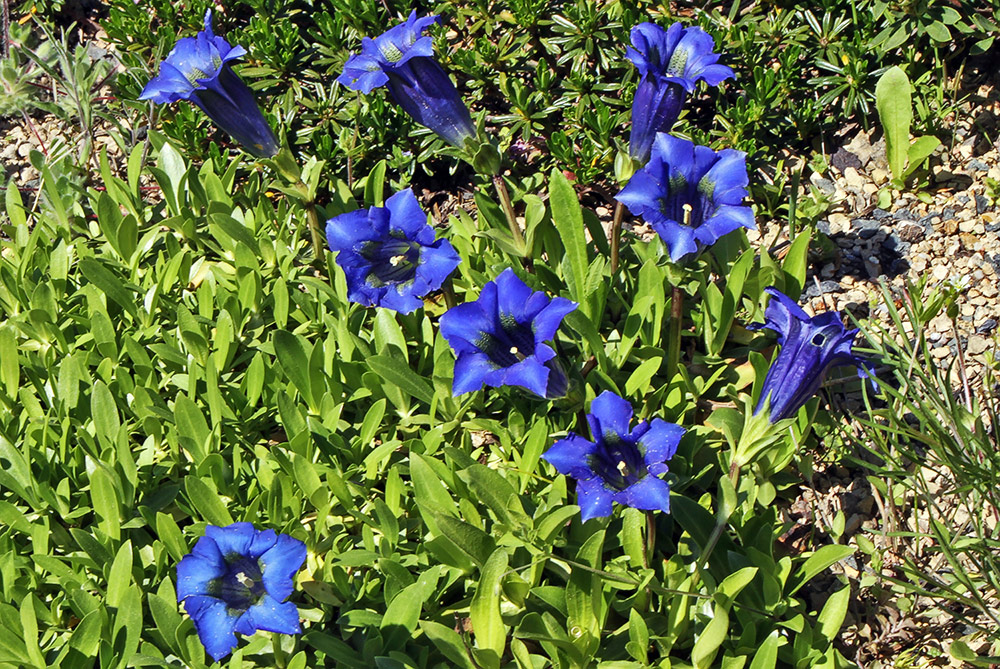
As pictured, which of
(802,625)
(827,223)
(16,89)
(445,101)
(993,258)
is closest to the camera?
(802,625)

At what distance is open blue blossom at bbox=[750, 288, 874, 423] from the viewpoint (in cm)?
227

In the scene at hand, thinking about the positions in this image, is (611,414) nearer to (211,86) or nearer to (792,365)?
(792,365)

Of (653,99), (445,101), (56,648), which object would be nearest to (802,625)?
(653,99)

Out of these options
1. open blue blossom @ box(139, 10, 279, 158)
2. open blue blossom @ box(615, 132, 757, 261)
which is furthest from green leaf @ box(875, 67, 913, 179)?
open blue blossom @ box(139, 10, 279, 158)

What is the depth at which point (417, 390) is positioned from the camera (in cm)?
272

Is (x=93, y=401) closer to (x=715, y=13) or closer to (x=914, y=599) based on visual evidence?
(x=914, y=599)

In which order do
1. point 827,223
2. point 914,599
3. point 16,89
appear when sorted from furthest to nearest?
point 16,89, point 827,223, point 914,599

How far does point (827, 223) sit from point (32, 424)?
247cm

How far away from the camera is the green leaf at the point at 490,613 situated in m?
2.28

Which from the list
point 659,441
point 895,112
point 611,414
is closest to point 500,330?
point 611,414

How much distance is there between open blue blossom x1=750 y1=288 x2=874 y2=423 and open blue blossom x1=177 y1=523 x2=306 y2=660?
1.09 meters

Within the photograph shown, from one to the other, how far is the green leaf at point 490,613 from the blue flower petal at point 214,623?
1.75ft

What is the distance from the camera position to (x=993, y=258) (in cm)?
312

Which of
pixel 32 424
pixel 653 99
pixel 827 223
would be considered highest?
pixel 827 223
